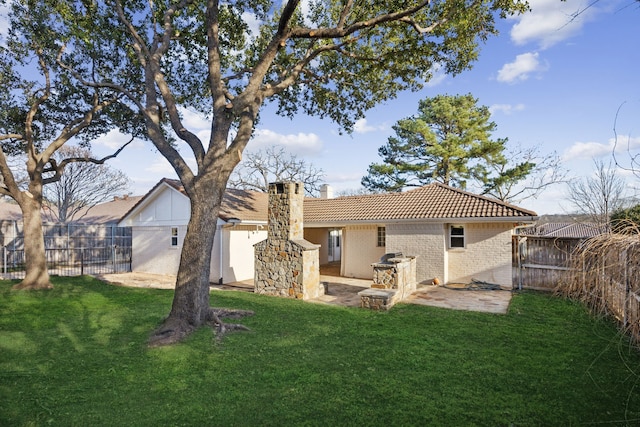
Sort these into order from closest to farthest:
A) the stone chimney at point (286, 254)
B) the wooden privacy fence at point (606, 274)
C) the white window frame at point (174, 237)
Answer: the wooden privacy fence at point (606, 274) < the stone chimney at point (286, 254) < the white window frame at point (174, 237)

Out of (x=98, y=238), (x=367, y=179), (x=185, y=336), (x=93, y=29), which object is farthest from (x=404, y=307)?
(x=367, y=179)

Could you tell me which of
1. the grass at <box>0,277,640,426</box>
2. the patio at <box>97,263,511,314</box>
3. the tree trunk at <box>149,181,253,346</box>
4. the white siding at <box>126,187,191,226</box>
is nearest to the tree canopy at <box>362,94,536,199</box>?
the patio at <box>97,263,511,314</box>

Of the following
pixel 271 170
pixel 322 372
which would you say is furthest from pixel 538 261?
pixel 271 170

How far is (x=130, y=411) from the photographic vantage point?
4254mm

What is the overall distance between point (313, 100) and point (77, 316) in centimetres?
1000

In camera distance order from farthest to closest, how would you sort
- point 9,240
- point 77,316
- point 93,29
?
point 9,240, point 93,29, point 77,316

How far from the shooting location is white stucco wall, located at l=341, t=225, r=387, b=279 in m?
16.5

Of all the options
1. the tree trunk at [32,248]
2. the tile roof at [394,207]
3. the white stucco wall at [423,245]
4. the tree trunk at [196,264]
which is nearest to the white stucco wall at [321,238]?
the tile roof at [394,207]

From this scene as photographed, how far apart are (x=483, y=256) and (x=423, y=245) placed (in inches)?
92.9

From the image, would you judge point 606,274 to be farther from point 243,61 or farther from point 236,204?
point 236,204

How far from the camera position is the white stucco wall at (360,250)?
54.3 ft

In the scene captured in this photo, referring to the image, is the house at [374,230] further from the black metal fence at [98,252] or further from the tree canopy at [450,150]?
the tree canopy at [450,150]

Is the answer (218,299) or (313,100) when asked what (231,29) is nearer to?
(313,100)

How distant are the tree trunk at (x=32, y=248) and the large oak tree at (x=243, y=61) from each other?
5127 mm
